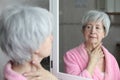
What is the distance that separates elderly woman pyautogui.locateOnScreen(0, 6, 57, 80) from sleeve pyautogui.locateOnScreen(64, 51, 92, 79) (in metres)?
0.45

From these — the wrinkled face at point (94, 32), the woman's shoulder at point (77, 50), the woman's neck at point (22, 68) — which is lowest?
the woman's neck at point (22, 68)

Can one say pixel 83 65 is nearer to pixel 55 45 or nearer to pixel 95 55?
pixel 95 55

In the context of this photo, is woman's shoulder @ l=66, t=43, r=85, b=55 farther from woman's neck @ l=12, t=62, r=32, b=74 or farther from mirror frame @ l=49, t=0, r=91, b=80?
woman's neck @ l=12, t=62, r=32, b=74

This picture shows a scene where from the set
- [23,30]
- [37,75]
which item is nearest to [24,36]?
[23,30]

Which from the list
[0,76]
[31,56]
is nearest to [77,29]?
[31,56]

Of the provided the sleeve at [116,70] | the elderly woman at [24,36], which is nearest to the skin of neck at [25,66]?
the elderly woman at [24,36]

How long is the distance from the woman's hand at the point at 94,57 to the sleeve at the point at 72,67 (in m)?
0.05

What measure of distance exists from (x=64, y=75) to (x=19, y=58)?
2.11 feet

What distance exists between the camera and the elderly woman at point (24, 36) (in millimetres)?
1088

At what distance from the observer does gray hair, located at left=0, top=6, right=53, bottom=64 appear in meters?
1.09

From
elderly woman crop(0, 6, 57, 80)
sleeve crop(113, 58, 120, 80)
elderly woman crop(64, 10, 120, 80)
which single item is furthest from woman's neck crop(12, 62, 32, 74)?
sleeve crop(113, 58, 120, 80)

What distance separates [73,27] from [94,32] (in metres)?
0.22

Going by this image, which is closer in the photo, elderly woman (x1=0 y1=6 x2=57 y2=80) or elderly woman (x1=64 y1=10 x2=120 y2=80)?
elderly woman (x1=0 y1=6 x2=57 y2=80)

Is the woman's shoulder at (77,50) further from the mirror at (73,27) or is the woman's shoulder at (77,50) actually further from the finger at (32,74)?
the finger at (32,74)
